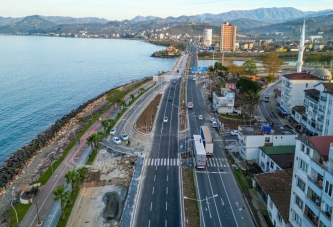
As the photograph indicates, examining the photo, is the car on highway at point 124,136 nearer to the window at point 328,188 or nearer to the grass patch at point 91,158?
the grass patch at point 91,158

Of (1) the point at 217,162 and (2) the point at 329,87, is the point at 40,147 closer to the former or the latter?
(1) the point at 217,162

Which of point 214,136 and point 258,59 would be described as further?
point 258,59

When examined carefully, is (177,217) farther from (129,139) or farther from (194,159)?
(129,139)

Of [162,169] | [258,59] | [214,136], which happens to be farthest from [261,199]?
[258,59]

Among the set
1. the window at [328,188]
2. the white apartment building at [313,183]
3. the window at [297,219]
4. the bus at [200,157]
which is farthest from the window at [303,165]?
the bus at [200,157]

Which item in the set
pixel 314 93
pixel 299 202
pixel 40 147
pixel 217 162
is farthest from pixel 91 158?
pixel 314 93

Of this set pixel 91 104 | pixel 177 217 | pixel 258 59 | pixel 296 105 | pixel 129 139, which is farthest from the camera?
pixel 258 59

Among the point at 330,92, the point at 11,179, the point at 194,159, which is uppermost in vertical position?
the point at 330,92
